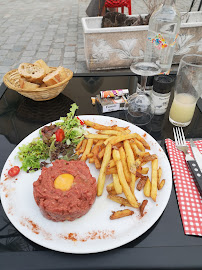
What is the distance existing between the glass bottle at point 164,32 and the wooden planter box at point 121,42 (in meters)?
2.64

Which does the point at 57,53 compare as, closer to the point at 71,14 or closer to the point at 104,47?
the point at 104,47

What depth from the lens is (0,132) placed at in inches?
88.4

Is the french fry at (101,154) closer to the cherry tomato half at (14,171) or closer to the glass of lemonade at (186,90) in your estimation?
the cherry tomato half at (14,171)

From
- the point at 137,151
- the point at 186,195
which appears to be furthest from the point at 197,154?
the point at 137,151

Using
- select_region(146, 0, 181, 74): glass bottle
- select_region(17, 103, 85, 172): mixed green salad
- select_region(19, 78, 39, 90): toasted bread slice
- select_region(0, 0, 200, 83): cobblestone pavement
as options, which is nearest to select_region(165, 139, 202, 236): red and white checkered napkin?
select_region(17, 103, 85, 172): mixed green salad

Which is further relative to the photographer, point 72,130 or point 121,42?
point 121,42

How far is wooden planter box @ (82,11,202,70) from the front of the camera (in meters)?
5.11

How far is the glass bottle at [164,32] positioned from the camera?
242 centimetres

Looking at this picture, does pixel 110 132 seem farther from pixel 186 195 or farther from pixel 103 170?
pixel 186 195

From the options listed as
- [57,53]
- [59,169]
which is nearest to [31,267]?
[59,169]

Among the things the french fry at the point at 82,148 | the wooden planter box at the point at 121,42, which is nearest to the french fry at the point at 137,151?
the french fry at the point at 82,148

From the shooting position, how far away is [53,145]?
194 cm

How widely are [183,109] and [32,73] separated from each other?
1.93 meters

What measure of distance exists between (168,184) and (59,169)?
90 cm
